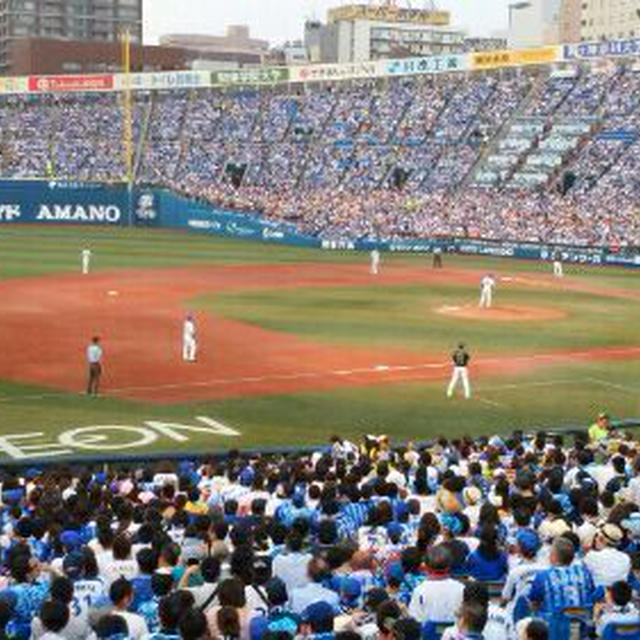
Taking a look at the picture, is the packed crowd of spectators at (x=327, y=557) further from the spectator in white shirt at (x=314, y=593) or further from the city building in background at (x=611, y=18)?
the city building in background at (x=611, y=18)

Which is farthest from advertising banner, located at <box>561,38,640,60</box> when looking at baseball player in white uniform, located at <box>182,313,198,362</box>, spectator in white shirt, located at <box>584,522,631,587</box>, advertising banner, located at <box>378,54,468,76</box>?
spectator in white shirt, located at <box>584,522,631,587</box>

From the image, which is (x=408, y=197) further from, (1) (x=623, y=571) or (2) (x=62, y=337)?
(1) (x=623, y=571)

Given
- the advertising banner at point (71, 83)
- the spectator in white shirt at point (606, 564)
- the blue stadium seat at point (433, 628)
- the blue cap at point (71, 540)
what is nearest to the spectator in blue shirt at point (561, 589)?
the spectator in white shirt at point (606, 564)

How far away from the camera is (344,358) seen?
35.5 meters

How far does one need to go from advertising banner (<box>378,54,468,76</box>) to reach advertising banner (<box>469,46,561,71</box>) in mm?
1082

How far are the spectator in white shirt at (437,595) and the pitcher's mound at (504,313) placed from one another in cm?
3516

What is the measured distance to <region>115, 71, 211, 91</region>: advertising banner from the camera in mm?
98562

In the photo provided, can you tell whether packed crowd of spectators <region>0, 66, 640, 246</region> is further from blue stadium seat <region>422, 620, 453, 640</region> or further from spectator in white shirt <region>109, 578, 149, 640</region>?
spectator in white shirt <region>109, 578, 149, 640</region>

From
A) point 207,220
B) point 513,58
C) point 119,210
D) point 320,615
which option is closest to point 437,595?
point 320,615

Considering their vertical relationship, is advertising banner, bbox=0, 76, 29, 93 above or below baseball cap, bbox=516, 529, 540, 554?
above

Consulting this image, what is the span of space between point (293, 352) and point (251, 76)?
65.6m

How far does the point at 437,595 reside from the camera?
8.75m

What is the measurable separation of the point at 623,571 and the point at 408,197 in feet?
243

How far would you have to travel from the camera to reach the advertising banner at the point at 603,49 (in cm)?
7981
